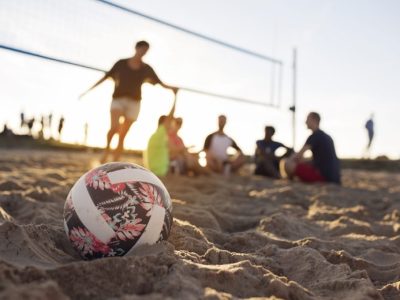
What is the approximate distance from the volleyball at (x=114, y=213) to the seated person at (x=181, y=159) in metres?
4.90

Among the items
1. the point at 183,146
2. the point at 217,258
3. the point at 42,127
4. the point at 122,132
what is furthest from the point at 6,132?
the point at 217,258

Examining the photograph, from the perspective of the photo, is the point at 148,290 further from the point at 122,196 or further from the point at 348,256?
the point at 348,256

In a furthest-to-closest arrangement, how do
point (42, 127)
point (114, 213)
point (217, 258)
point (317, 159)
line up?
point (42, 127) → point (317, 159) → point (217, 258) → point (114, 213)

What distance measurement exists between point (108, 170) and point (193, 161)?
4948 mm

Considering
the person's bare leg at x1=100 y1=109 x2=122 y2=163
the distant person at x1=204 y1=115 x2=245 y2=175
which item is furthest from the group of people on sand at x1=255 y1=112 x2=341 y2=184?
the person's bare leg at x1=100 y1=109 x2=122 y2=163

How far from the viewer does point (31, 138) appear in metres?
21.2

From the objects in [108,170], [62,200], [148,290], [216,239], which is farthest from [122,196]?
[62,200]

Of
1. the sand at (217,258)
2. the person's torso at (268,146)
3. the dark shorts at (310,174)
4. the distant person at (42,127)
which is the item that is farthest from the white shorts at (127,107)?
the distant person at (42,127)

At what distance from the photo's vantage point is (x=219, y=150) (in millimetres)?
7746

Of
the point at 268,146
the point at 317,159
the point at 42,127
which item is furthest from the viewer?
the point at 42,127

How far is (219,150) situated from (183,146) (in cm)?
68

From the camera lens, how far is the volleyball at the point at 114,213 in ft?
6.50

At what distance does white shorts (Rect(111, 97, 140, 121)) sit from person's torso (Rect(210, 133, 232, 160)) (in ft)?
6.76

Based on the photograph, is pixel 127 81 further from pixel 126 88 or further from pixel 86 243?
pixel 86 243
